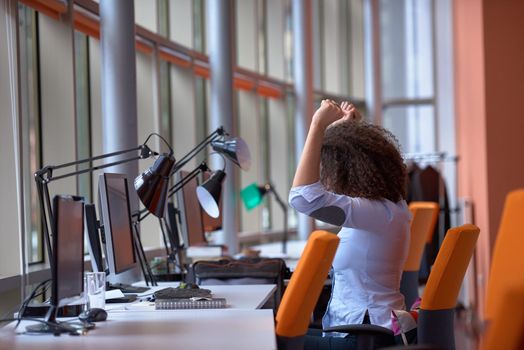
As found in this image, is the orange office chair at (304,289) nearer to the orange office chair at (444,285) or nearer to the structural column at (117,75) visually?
the orange office chair at (444,285)

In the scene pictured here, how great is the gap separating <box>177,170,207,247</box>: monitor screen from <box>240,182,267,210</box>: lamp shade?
1.92 m

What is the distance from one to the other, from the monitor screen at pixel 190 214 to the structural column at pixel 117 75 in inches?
14.3

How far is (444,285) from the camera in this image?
286 centimetres

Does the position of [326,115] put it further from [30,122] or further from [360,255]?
[30,122]

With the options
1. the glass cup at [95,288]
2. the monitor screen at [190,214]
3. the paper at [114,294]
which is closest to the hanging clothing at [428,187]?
the monitor screen at [190,214]

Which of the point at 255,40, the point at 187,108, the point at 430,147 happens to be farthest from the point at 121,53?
the point at 430,147

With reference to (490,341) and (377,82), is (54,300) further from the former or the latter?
(377,82)

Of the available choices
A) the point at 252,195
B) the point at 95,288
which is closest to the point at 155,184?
the point at 95,288

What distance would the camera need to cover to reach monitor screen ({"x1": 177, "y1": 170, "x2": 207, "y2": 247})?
175 inches

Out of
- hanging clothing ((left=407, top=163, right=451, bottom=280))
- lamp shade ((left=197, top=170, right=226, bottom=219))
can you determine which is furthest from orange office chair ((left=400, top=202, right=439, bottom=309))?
hanging clothing ((left=407, top=163, right=451, bottom=280))

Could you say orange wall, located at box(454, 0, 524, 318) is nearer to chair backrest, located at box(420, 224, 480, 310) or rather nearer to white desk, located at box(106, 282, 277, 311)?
white desk, located at box(106, 282, 277, 311)

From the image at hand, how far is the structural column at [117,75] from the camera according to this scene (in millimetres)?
4887

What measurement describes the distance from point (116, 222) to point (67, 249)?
24.3 inches

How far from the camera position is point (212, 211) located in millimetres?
3939
